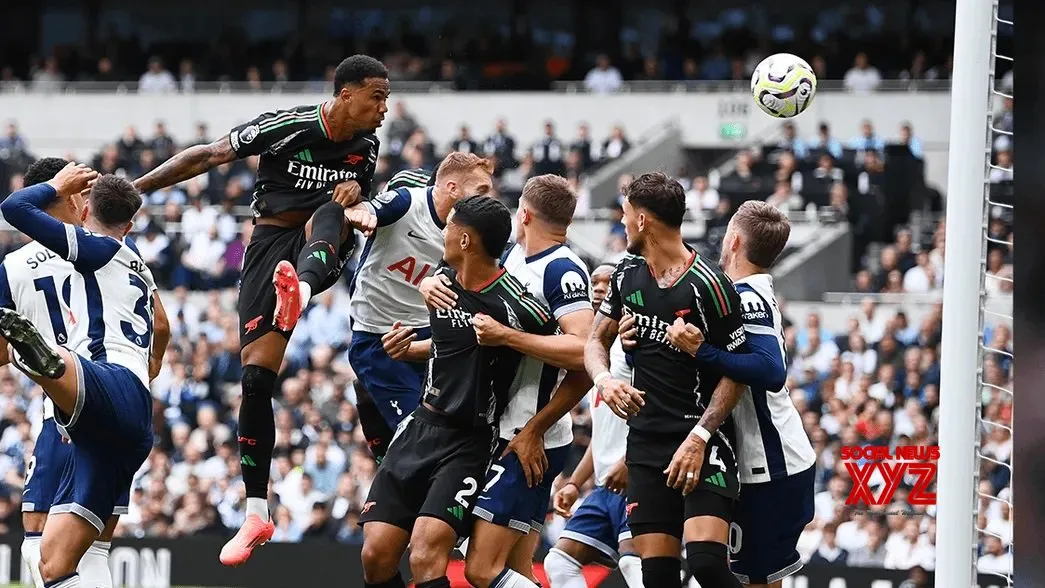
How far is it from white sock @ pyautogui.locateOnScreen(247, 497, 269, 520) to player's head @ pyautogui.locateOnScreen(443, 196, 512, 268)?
6.51 ft

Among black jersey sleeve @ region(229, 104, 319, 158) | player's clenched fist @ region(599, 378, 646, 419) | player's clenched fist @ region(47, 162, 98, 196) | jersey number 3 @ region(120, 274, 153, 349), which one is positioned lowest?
player's clenched fist @ region(599, 378, 646, 419)

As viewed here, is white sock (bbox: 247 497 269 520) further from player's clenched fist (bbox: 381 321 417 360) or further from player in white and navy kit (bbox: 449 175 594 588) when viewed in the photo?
player in white and navy kit (bbox: 449 175 594 588)

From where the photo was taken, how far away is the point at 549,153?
71.3ft

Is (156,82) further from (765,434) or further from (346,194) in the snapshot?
(765,434)

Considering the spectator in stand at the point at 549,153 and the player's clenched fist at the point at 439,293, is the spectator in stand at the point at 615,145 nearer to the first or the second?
the spectator in stand at the point at 549,153

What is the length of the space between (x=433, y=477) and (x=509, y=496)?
0.38 meters

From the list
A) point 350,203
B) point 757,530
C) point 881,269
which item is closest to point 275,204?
point 350,203

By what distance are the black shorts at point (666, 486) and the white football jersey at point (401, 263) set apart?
1942 mm

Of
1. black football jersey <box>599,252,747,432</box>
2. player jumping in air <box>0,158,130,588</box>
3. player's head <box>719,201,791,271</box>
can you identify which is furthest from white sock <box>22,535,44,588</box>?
player's head <box>719,201,791,271</box>

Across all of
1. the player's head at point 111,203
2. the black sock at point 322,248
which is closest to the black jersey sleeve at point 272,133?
the black sock at point 322,248

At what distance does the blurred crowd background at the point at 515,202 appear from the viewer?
15227 millimetres

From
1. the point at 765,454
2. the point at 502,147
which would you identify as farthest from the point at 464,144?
the point at 765,454

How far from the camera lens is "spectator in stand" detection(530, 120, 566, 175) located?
2145cm

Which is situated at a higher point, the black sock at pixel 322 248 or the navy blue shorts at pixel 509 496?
the black sock at pixel 322 248
